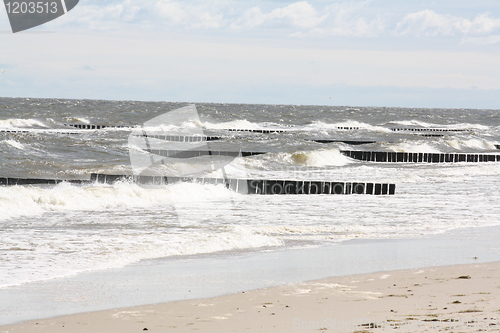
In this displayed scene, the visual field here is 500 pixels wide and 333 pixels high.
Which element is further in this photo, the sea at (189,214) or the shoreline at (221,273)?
the sea at (189,214)

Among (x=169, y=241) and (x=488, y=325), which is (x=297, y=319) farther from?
(x=169, y=241)

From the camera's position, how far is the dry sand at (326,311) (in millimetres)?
5145

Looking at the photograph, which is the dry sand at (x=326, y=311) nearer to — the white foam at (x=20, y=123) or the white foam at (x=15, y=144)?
the white foam at (x=15, y=144)

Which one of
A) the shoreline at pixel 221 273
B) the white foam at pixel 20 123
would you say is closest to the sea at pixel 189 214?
the shoreline at pixel 221 273

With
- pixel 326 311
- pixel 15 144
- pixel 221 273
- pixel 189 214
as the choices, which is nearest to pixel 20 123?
pixel 15 144

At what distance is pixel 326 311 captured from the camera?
5.70m

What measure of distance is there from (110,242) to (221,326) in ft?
13.7

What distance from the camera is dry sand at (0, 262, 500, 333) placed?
16.9 ft

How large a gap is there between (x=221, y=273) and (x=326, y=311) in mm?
1944

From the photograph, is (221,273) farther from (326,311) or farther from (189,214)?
(189,214)

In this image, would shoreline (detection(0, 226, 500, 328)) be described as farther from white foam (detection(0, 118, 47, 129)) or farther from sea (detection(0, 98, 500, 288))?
white foam (detection(0, 118, 47, 129))

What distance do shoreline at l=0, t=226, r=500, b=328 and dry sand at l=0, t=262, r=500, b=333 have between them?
0.30 meters

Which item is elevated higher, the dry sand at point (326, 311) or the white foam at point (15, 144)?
the dry sand at point (326, 311)

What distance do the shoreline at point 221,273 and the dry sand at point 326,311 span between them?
299mm
